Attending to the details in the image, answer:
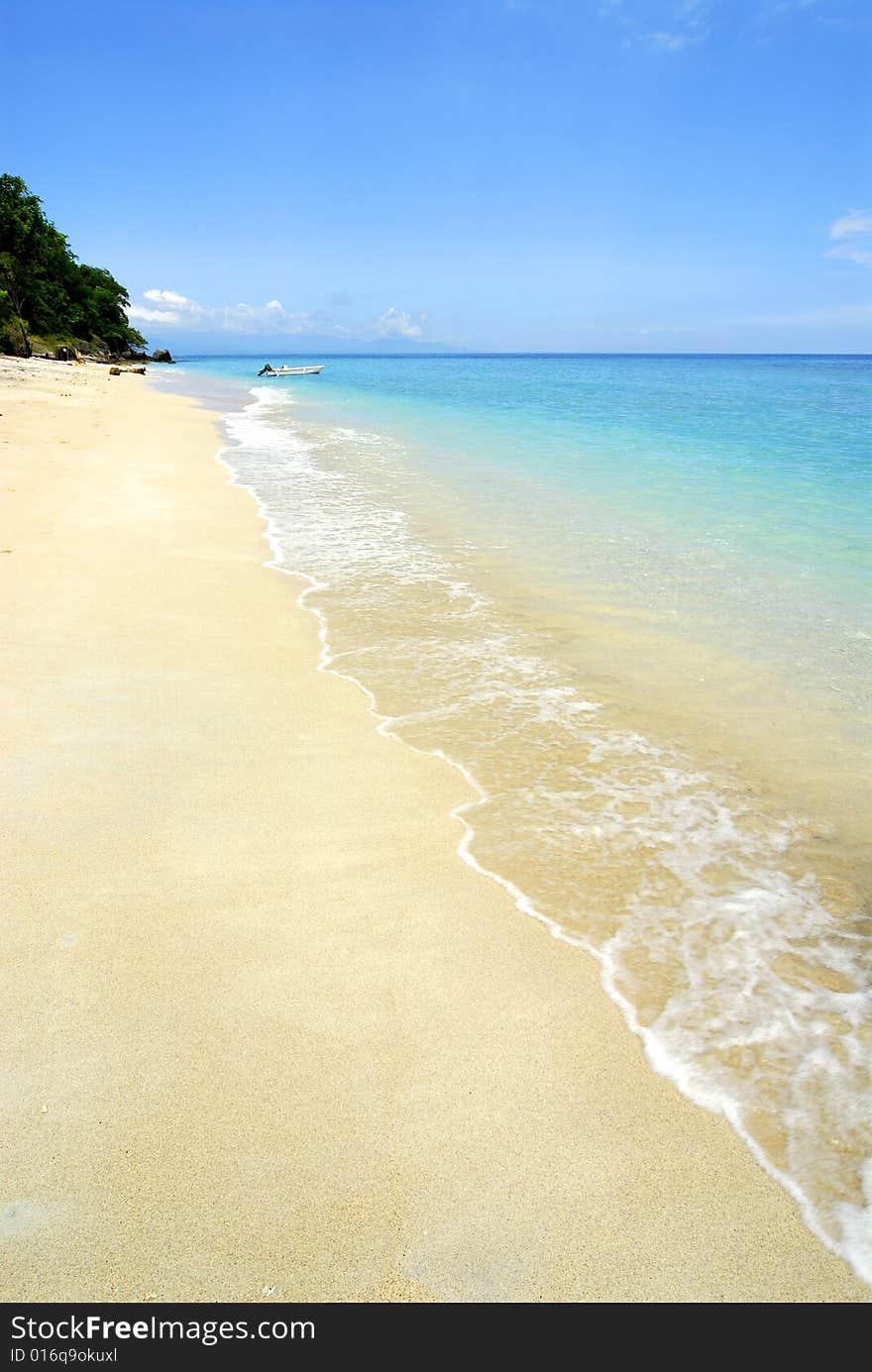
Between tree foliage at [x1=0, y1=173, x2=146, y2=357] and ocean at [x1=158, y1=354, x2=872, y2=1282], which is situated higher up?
tree foliage at [x1=0, y1=173, x2=146, y2=357]

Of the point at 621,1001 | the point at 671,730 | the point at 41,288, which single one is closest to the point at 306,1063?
the point at 621,1001

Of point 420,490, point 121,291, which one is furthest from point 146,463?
point 121,291

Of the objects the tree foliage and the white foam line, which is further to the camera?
the tree foliage

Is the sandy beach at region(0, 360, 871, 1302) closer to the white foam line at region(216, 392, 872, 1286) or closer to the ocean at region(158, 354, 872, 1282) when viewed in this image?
the white foam line at region(216, 392, 872, 1286)

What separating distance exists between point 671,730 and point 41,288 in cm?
7124

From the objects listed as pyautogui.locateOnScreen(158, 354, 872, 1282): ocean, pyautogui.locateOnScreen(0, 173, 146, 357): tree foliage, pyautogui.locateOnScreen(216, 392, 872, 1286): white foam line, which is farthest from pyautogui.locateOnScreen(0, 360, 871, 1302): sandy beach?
pyautogui.locateOnScreen(0, 173, 146, 357): tree foliage

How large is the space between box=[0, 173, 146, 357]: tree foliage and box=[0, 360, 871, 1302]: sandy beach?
196ft

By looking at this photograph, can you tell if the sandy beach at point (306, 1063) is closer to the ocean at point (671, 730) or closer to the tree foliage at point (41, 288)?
the ocean at point (671, 730)

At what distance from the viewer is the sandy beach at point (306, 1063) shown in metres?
2.07

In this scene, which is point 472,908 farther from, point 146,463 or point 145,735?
point 146,463

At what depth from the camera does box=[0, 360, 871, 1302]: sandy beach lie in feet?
6.79

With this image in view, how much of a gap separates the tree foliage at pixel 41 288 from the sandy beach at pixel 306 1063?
5975cm

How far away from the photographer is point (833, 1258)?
6.98ft
